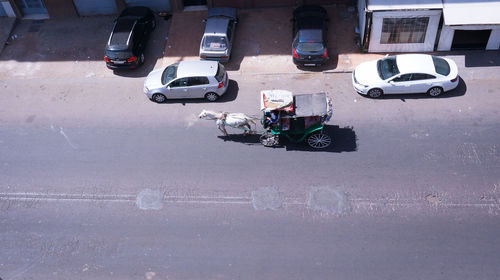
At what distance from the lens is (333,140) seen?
55.0 ft

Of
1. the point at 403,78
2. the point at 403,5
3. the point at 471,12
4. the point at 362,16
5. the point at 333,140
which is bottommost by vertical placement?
the point at 333,140

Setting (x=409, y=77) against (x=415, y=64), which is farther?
(x=415, y=64)

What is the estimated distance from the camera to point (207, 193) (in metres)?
15.6

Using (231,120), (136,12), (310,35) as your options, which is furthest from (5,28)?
(310,35)

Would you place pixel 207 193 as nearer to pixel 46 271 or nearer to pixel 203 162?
pixel 203 162

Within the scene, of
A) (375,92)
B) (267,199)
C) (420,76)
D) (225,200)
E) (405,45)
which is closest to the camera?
(267,199)

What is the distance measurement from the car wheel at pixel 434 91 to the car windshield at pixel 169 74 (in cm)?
1106

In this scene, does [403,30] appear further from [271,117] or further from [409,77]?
[271,117]

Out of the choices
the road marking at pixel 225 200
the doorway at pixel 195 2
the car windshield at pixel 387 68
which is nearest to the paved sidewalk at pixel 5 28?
the doorway at pixel 195 2

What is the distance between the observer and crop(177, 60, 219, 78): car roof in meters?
18.5

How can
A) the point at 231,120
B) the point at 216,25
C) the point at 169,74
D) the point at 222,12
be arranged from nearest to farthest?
1. the point at 231,120
2. the point at 169,74
3. the point at 216,25
4. the point at 222,12

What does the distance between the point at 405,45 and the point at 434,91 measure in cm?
342

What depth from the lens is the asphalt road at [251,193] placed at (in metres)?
13.7

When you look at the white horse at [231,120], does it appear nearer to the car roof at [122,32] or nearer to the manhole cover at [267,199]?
the manhole cover at [267,199]
